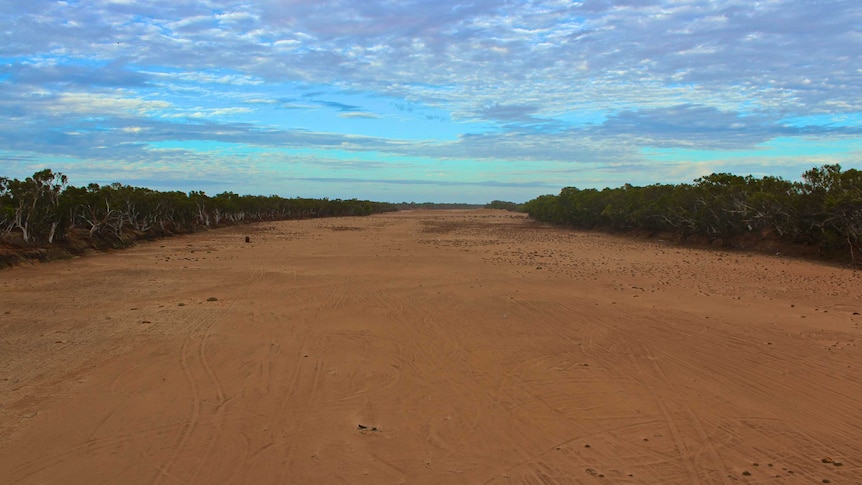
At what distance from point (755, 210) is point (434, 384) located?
73.9 feet

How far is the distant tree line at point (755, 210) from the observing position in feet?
63.5

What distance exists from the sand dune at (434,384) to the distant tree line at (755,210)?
6.38 meters

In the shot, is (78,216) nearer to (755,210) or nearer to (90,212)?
(90,212)

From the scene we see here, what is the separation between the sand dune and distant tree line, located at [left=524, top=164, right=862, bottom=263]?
6.38 metres

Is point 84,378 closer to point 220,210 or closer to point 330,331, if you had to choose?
point 330,331

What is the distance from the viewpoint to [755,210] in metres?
24.2

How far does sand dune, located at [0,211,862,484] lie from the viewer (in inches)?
195

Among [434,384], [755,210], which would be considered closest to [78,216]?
[434,384]

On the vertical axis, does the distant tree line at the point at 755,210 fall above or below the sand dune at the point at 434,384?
above

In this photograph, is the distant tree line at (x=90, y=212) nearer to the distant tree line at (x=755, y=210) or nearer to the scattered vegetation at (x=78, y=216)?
the scattered vegetation at (x=78, y=216)

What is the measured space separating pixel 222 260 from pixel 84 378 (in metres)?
15.3

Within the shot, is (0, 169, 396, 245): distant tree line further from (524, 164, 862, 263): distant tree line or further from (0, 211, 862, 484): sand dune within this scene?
(524, 164, 862, 263): distant tree line

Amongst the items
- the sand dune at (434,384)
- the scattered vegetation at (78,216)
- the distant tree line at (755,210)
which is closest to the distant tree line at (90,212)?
the scattered vegetation at (78,216)

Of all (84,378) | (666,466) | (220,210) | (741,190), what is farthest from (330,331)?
(220,210)
